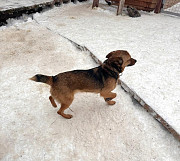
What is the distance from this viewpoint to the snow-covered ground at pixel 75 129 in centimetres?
223

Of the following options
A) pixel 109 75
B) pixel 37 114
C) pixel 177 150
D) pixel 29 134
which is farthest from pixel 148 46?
pixel 29 134

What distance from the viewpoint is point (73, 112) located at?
2.80m

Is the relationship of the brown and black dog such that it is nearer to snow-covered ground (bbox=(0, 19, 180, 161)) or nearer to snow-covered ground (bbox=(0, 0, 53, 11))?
snow-covered ground (bbox=(0, 19, 180, 161))

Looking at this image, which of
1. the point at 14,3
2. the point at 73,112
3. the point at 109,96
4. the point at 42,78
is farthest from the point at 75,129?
the point at 14,3

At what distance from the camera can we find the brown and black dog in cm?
231

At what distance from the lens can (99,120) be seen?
2.68 metres

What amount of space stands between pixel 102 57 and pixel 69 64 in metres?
0.79

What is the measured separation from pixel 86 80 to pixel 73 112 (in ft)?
2.25

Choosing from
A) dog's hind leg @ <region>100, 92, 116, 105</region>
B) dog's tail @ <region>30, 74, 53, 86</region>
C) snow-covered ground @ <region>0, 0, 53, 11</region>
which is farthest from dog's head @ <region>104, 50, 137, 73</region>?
snow-covered ground @ <region>0, 0, 53, 11</region>

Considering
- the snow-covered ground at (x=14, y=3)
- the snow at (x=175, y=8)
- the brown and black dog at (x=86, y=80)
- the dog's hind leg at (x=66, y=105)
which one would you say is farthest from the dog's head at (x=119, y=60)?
the snow at (x=175, y=8)

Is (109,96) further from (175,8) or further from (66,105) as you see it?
(175,8)

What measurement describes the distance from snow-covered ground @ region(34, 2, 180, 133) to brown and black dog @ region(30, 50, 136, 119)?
75 centimetres

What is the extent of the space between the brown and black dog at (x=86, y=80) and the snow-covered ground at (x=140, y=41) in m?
0.75

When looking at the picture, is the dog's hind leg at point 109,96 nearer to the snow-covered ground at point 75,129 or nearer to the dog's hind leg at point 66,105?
the snow-covered ground at point 75,129
